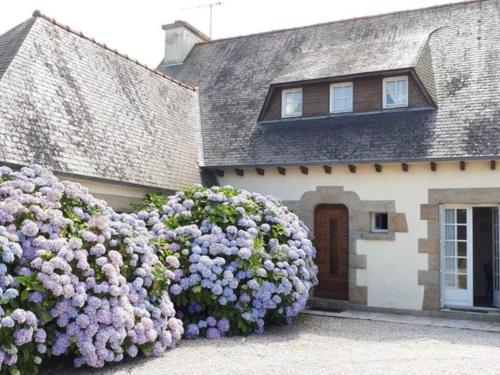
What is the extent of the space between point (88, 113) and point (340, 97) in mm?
5414

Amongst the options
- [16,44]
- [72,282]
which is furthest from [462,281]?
[16,44]

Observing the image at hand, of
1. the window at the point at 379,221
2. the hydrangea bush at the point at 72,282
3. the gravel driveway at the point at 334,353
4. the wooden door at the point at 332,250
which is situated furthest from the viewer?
the wooden door at the point at 332,250

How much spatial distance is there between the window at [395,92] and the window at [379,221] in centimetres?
234

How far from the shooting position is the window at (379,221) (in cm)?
1104

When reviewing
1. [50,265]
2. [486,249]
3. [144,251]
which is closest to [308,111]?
[486,249]

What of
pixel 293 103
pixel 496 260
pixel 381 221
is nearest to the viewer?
pixel 496 260

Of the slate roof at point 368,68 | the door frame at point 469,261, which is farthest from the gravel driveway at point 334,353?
the slate roof at point 368,68

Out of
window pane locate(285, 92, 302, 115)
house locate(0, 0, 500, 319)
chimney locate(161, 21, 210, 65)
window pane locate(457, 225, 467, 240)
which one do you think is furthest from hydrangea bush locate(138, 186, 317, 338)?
chimney locate(161, 21, 210, 65)

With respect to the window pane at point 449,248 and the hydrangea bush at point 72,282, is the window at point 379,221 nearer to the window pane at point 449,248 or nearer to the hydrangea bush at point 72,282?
the window pane at point 449,248

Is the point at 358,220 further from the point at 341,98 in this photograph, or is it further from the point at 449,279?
Result: the point at 341,98

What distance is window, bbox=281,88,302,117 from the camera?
12664 mm

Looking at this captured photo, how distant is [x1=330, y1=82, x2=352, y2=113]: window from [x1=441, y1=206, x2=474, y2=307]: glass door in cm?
316

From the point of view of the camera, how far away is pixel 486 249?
43.2ft

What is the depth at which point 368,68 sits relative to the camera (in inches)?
457
